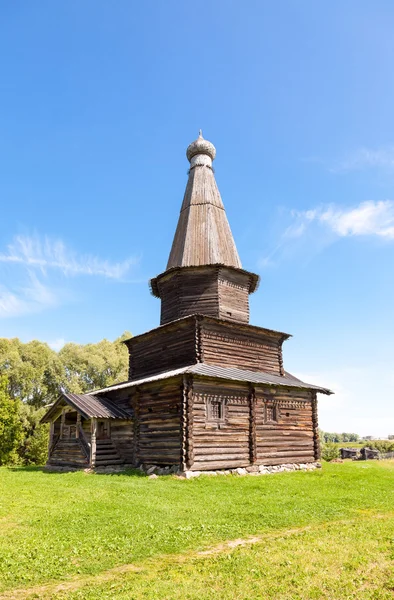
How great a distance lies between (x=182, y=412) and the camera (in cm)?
1794

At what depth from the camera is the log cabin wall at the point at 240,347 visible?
Answer: 21203 mm

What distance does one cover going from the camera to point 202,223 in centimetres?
2570

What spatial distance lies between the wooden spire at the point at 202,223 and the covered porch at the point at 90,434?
8.63 m

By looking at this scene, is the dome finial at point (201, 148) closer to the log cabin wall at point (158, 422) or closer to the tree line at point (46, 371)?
the log cabin wall at point (158, 422)

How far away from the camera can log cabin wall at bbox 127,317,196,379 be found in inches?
835

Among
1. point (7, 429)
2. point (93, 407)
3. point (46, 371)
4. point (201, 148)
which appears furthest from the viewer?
point (46, 371)

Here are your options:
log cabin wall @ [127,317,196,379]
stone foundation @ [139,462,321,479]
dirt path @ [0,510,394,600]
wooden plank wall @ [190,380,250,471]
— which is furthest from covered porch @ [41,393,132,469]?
dirt path @ [0,510,394,600]

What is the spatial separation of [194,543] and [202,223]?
19.8m

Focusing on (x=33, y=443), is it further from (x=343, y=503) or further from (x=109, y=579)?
(x=109, y=579)

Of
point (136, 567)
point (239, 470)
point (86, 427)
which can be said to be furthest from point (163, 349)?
point (136, 567)

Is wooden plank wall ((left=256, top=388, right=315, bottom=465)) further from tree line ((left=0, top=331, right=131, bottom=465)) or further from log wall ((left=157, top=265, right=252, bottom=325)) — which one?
tree line ((left=0, top=331, right=131, bottom=465))

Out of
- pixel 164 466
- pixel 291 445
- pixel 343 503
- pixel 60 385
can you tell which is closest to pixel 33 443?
pixel 60 385

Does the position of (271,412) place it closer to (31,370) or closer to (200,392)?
(200,392)

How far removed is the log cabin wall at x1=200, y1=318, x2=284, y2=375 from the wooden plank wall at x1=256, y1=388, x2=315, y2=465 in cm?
202
